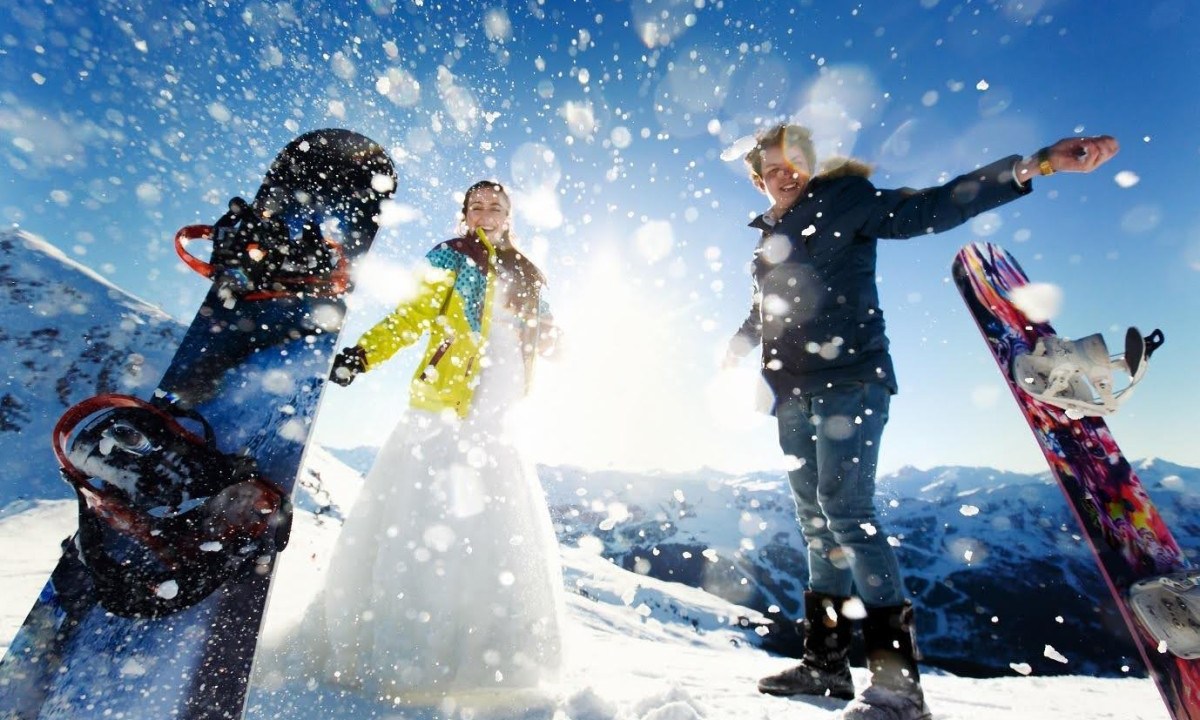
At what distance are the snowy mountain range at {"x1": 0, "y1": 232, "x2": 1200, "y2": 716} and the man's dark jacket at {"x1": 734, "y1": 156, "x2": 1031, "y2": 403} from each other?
1613mm

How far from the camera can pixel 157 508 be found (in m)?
1.66

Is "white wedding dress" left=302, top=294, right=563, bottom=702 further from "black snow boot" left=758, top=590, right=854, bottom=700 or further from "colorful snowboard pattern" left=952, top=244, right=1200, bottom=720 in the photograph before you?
"colorful snowboard pattern" left=952, top=244, right=1200, bottom=720

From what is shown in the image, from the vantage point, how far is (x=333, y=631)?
2.01 meters

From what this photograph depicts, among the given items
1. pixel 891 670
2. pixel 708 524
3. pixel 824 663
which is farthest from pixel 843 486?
pixel 708 524

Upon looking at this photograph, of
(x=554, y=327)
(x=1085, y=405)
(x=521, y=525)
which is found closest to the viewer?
(x=521, y=525)

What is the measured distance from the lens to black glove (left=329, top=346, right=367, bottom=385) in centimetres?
212

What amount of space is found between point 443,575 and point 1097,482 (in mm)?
3553

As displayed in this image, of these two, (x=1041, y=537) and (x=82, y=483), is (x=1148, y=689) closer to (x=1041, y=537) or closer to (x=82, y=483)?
(x=82, y=483)

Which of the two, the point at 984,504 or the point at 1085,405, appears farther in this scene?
the point at 984,504

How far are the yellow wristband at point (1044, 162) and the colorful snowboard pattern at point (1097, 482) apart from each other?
1532mm

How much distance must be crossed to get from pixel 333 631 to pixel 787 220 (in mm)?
2765

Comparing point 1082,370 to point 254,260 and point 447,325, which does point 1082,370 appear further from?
point 254,260

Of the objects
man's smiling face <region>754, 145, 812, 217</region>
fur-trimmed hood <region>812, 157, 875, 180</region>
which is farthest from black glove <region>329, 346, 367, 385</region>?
fur-trimmed hood <region>812, 157, 875, 180</region>

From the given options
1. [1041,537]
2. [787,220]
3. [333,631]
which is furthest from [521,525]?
[1041,537]
